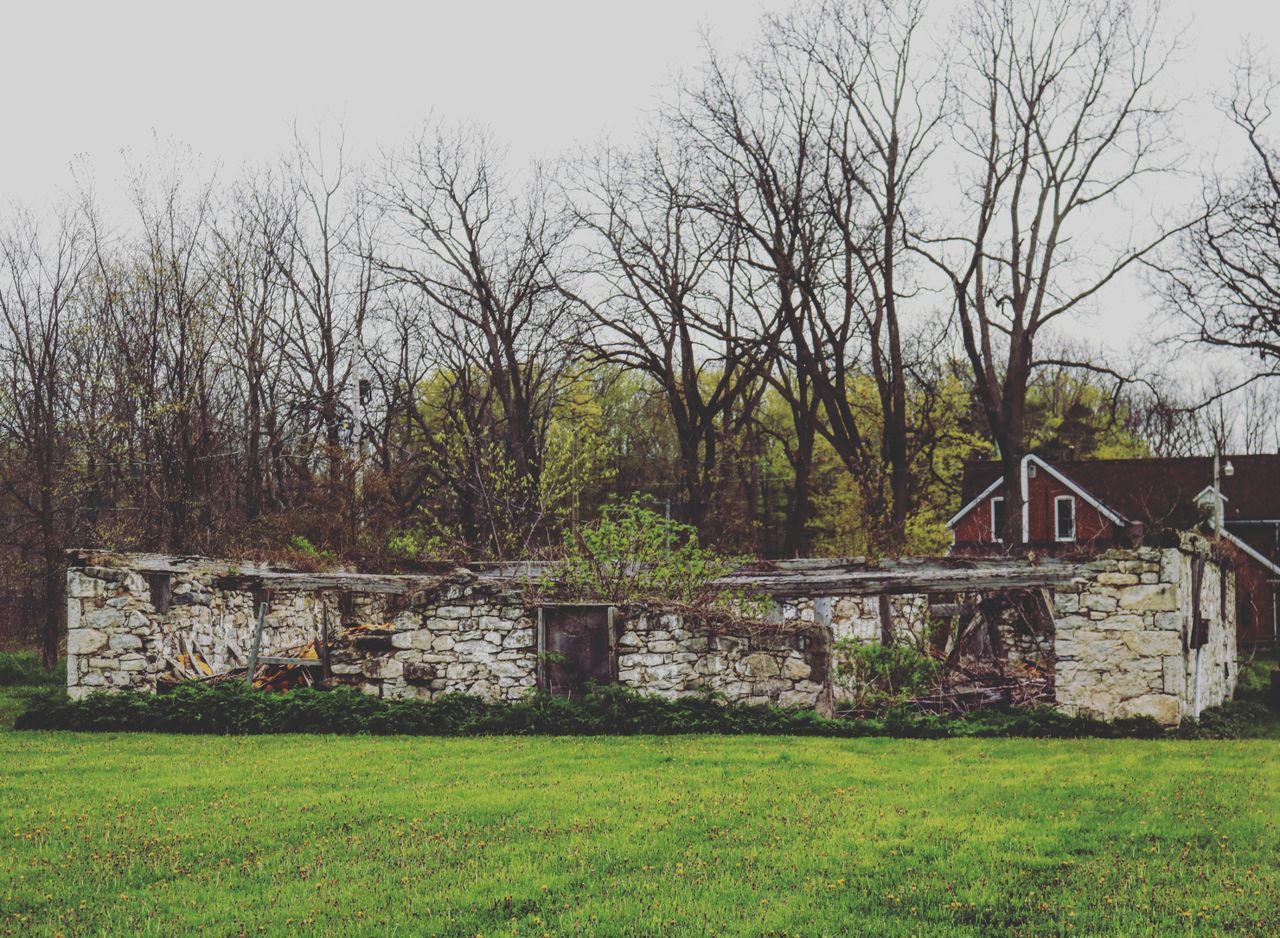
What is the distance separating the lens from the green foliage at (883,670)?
17312 mm

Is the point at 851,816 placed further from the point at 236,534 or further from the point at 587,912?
the point at 236,534

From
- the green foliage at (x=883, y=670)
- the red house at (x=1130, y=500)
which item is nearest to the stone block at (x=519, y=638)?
the green foliage at (x=883, y=670)

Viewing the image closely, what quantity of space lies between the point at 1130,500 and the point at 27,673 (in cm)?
3373

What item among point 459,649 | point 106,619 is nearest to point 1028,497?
point 459,649

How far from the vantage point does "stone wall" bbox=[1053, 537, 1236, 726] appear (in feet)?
54.7

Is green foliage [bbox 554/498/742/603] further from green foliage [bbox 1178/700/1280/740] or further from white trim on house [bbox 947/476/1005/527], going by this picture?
white trim on house [bbox 947/476/1005/527]

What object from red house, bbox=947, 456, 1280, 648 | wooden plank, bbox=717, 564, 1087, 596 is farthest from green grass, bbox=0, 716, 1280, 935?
red house, bbox=947, 456, 1280, 648

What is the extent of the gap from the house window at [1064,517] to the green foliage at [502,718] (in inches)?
1096

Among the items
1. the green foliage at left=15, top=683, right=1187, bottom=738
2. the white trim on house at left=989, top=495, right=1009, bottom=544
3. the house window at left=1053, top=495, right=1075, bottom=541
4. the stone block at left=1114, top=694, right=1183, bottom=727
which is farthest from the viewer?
the white trim on house at left=989, top=495, right=1009, bottom=544

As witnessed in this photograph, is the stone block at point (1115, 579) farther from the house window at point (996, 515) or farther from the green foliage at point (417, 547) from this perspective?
the house window at point (996, 515)

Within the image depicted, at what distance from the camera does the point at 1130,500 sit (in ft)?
137

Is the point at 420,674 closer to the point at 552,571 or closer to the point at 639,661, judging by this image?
the point at 552,571

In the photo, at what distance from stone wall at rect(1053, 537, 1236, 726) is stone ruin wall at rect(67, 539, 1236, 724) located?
1 centimetres

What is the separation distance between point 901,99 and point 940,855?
2460 cm
